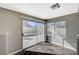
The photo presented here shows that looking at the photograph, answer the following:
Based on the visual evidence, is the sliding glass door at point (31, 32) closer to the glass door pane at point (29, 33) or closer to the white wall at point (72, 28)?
the glass door pane at point (29, 33)

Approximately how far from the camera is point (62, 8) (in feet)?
4.05

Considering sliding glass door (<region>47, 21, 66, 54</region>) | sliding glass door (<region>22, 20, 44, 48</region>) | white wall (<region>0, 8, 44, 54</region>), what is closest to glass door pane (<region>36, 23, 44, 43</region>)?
sliding glass door (<region>22, 20, 44, 48</region>)

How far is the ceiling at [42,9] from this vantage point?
1170 mm

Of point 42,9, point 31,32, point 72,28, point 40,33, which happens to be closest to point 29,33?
point 31,32

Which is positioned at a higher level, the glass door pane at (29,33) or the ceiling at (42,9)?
the ceiling at (42,9)

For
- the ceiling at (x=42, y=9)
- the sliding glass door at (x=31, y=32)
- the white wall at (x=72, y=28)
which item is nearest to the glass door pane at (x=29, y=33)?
the sliding glass door at (x=31, y=32)

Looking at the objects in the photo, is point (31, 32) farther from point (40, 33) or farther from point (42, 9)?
point (42, 9)

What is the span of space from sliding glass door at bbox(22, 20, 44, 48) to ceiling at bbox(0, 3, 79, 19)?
148 millimetres

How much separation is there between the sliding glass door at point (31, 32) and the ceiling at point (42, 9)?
148 mm

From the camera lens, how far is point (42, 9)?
1264 mm
